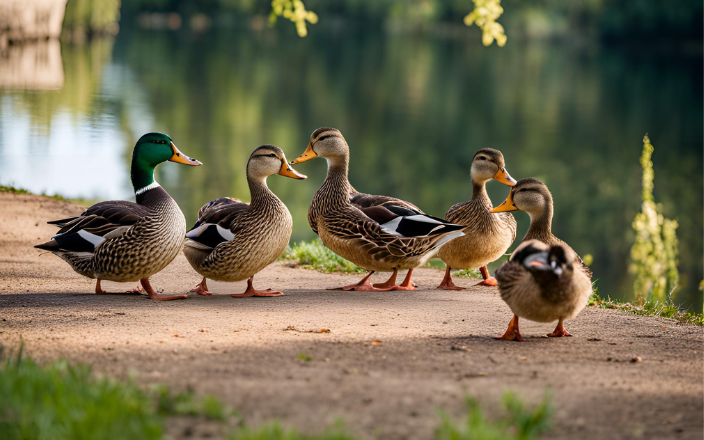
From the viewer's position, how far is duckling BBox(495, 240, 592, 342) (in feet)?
17.4

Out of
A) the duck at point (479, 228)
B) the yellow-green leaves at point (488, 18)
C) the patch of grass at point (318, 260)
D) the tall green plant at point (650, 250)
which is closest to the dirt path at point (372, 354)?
the duck at point (479, 228)

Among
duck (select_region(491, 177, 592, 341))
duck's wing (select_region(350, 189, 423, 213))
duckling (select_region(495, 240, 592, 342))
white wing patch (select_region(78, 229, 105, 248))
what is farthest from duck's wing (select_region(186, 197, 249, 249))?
duckling (select_region(495, 240, 592, 342))

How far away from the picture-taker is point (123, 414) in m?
3.62

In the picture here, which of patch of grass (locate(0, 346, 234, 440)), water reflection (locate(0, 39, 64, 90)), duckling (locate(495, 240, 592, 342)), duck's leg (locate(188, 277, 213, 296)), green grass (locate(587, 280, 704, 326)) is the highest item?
water reflection (locate(0, 39, 64, 90))

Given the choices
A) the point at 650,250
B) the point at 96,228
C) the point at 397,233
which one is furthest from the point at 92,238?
the point at 650,250

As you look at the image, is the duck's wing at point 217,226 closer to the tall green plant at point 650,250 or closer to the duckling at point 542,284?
the duckling at point 542,284

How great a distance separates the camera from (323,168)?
2338 centimetres

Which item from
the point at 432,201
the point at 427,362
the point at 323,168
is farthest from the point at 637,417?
the point at 323,168

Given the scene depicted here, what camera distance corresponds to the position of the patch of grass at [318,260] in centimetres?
968

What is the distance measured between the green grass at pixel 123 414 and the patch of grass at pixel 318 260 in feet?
18.5

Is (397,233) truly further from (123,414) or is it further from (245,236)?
(123,414)

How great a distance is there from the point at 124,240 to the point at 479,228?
3.77 m

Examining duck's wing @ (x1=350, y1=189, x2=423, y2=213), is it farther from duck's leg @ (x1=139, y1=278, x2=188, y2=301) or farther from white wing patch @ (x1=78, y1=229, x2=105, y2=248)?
white wing patch @ (x1=78, y1=229, x2=105, y2=248)

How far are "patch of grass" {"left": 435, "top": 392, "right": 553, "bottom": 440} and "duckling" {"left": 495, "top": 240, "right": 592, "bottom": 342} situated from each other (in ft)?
4.86
